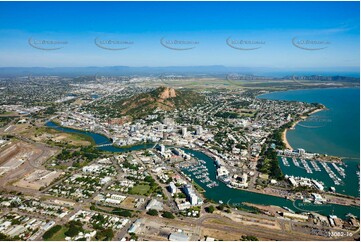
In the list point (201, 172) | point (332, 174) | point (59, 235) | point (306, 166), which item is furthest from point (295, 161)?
point (59, 235)

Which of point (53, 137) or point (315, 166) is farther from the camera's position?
point (53, 137)

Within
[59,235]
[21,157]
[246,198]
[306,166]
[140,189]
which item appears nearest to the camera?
[59,235]

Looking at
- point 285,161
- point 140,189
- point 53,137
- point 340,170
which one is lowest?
point 140,189

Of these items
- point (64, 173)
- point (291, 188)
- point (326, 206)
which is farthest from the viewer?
point (64, 173)

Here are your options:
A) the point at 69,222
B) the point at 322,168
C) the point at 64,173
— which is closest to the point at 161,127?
the point at 64,173

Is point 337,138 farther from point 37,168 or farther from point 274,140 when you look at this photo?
point 37,168

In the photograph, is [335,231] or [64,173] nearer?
[335,231]

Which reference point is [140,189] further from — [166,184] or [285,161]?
[285,161]
